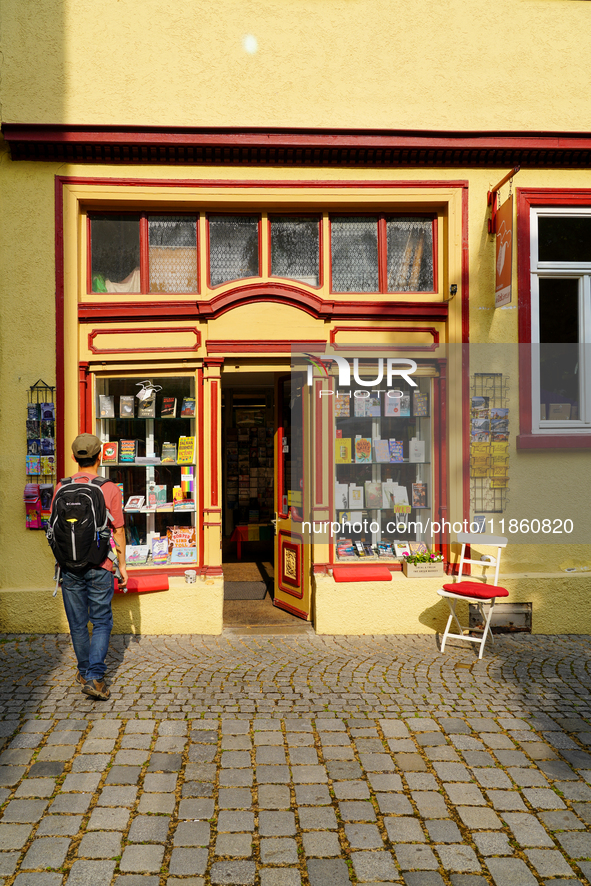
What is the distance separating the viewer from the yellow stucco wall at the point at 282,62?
6461mm

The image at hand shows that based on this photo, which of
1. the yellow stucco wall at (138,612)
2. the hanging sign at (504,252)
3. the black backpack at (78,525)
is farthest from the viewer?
the yellow stucco wall at (138,612)

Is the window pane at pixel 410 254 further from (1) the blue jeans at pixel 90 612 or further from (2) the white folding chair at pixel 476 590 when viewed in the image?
(1) the blue jeans at pixel 90 612

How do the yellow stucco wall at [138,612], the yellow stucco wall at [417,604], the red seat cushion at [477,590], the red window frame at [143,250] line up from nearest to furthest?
the red seat cushion at [477,590], the yellow stucco wall at [138,612], the yellow stucco wall at [417,604], the red window frame at [143,250]

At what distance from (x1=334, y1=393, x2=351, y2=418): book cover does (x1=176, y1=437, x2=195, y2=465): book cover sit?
→ 1528mm

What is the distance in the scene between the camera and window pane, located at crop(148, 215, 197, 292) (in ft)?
22.4

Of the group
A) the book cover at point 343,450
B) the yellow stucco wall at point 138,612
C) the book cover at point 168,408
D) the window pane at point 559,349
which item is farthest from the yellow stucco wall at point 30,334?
the window pane at point 559,349

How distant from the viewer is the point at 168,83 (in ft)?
21.4

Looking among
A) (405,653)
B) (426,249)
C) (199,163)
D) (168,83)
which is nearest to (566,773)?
(405,653)

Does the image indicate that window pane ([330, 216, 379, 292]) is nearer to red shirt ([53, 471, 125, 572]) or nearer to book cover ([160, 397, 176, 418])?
book cover ([160, 397, 176, 418])

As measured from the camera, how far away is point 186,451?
6875mm

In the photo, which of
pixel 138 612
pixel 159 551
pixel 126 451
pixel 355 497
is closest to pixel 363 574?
pixel 355 497

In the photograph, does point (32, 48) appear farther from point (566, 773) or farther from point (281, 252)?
point (566, 773)

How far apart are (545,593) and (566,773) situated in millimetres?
3105

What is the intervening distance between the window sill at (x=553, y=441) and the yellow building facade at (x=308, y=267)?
0.08ft
